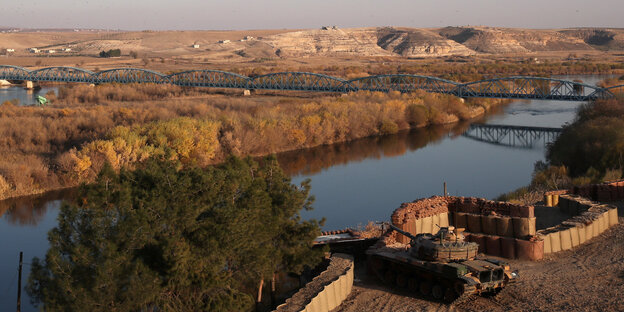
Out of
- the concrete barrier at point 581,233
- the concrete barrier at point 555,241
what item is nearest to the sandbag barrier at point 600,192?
the concrete barrier at point 581,233

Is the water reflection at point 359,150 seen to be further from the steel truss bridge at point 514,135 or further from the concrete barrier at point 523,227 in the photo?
the concrete barrier at point 523,227

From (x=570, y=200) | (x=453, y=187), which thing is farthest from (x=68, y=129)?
(x=570, y=200)

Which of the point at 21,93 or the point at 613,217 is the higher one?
the point at 613,217

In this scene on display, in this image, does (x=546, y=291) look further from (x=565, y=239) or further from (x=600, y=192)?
(x=600, y=192)

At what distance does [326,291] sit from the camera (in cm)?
1650

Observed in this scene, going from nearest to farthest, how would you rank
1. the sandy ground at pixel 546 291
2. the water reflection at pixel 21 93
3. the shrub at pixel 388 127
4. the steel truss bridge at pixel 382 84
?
1. the sandy ground at pixel 546 291
2. the shrub at pixel 388 127
3. the steel truss bridge at pixel 382 84
4. the water reflection at pixel 21 93

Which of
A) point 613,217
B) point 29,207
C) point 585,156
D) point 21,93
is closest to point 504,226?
point 613,217

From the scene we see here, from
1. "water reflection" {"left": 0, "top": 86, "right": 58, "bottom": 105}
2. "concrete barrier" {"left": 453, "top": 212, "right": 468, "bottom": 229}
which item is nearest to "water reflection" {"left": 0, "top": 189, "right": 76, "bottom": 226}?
"concrete barrier" {"left": 453, "top": 212, "right": 468, "bottom": 229}

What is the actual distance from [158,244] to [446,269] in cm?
607

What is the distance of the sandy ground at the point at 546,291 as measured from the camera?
52.5ft

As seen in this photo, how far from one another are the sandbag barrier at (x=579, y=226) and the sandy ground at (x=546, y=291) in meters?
0.70

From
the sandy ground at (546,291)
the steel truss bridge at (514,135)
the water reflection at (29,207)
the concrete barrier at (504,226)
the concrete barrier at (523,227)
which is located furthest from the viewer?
the steel truss bridge at (514,135)

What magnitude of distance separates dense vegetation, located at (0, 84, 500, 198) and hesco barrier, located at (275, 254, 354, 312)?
1498 cm

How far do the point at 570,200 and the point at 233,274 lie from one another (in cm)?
1347
